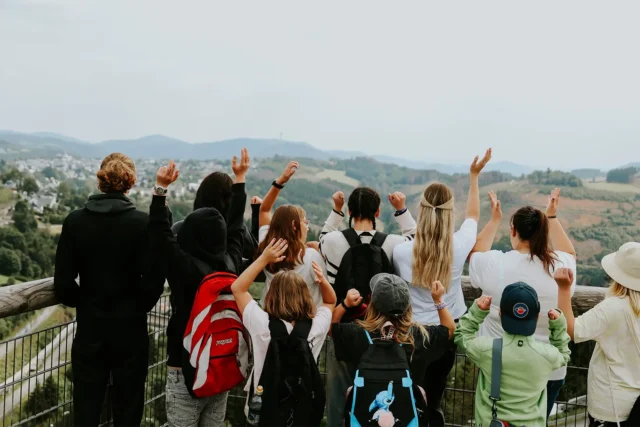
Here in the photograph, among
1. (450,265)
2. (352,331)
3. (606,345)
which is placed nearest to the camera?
(352,331)

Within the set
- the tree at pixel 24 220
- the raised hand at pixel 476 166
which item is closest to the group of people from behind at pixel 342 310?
the raised hand at pixel 476 166

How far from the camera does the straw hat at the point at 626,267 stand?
3275mm

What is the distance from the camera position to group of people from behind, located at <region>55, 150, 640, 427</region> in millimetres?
3027

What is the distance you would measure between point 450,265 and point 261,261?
46.1 inches

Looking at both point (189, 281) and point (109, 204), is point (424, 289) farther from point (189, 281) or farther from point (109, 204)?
point (109, 204)

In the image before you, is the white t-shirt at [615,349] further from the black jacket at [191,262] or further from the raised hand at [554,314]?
the black jacket at [191,262]

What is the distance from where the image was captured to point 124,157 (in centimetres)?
338

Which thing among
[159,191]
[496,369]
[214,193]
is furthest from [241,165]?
[496,369]

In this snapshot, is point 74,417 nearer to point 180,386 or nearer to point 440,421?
point 180,386

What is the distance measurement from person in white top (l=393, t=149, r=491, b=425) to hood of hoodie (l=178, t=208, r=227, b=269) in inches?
42.0

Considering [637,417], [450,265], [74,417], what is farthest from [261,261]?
[637,417]

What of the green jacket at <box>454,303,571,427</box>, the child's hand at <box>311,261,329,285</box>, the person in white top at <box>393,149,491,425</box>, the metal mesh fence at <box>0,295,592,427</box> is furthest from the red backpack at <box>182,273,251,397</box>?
the green jacket at <box>454,303,571,427</box>

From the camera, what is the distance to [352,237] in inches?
143

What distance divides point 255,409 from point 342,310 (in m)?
0.72
